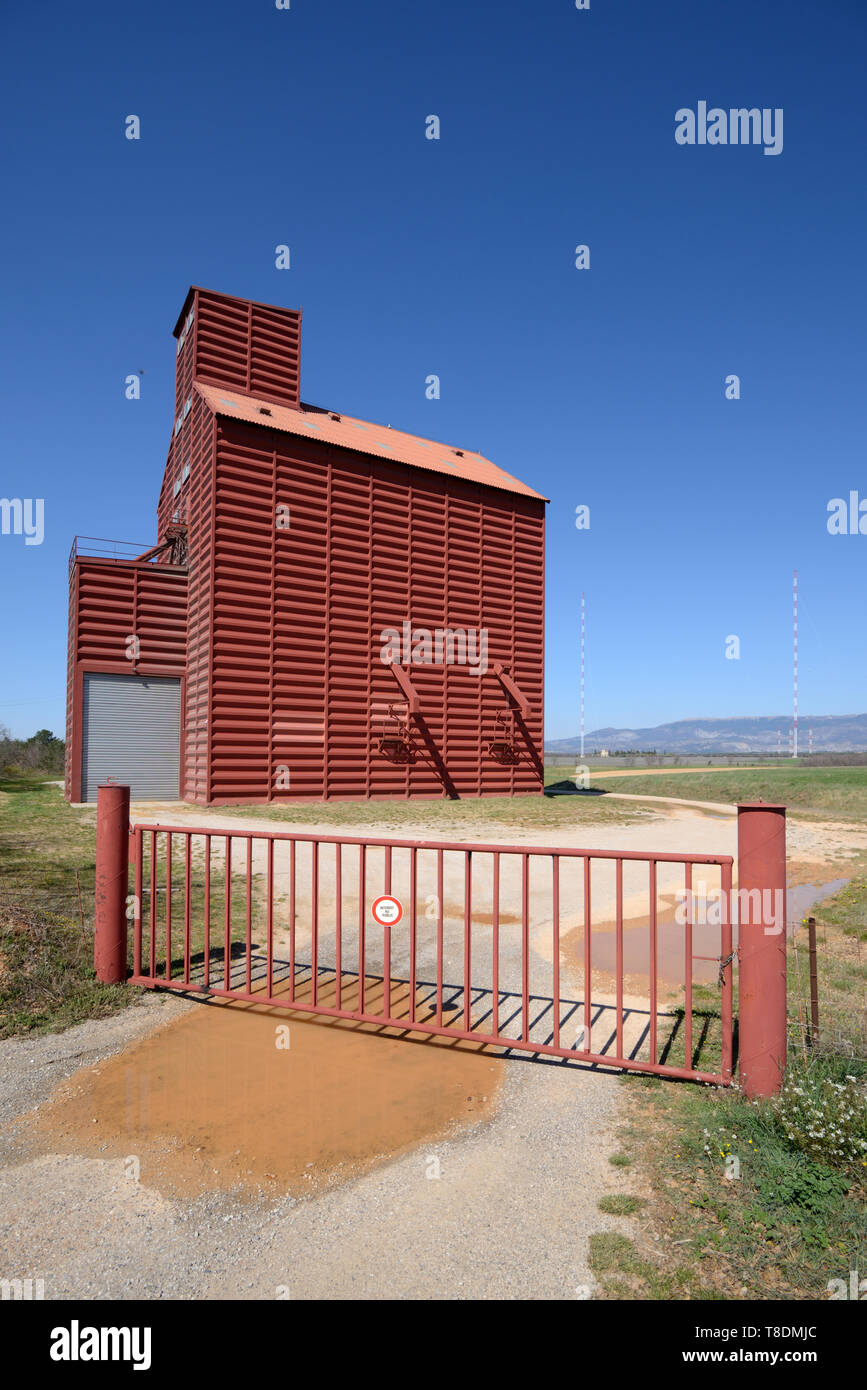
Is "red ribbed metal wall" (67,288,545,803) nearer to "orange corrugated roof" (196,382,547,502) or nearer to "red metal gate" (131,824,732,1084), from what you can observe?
"orange corrugated roof" (196,382,547,502)

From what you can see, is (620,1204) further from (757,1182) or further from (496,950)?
Answer: (496,950)

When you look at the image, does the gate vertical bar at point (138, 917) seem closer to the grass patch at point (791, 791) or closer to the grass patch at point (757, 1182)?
the grass patch at point (757, 1182)

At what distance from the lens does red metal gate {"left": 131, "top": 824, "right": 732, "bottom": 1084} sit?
4.56 metres

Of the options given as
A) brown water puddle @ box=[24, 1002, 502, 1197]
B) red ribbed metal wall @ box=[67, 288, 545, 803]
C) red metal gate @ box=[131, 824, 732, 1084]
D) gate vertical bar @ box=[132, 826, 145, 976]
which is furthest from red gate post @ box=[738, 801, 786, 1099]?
red ribbed metal wall @ box=[67, 288, 545, 803]

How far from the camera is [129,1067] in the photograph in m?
4.56

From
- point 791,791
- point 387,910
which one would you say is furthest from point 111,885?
point 791,791

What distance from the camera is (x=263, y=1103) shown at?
410 centimetres

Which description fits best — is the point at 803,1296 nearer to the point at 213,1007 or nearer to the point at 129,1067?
the point at 129,1067

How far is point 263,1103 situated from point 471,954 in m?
3.17

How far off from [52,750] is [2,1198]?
50.6 metres

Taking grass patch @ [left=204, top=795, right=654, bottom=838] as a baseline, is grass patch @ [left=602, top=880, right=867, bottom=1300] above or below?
above

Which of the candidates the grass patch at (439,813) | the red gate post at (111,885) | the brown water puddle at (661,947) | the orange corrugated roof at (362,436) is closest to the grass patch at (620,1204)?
the brown water puddle at (661,947)

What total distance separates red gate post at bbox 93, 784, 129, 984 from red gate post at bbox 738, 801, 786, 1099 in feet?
14.7

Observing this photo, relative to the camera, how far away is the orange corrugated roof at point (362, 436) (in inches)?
841
